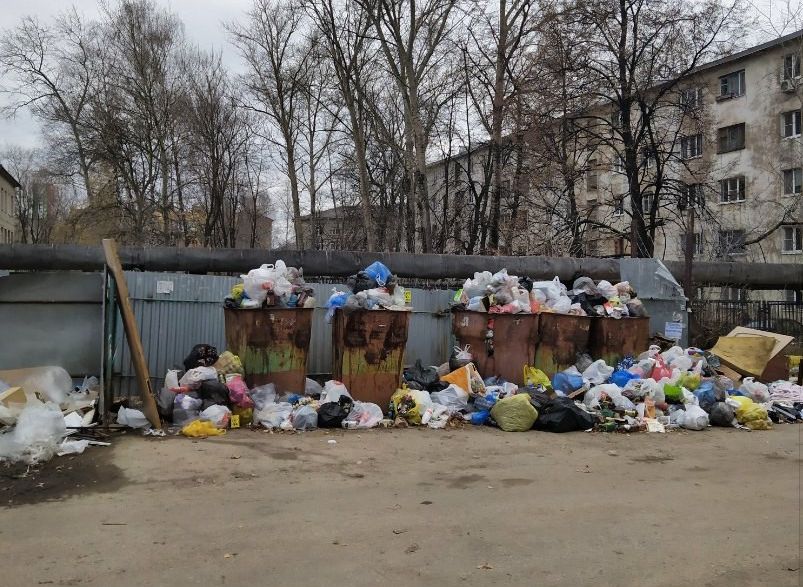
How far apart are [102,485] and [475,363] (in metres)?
4.79

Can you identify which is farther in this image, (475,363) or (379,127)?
(379,127)

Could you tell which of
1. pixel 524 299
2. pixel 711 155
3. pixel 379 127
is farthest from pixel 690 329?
pixel 711 155

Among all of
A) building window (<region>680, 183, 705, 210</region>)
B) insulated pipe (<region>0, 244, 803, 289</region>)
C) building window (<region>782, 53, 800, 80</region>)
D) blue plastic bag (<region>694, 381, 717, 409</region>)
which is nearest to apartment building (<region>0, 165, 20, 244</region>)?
insulated pipe (<region>0, 244, 803, 289</region>)

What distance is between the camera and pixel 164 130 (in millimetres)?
27000

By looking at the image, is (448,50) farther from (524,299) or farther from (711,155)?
(711,155)

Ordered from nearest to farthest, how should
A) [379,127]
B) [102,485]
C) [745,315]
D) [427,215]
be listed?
[102,485]
[745,315]
[427,215]
[379,127]

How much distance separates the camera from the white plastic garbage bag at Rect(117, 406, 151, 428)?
20.1 feet

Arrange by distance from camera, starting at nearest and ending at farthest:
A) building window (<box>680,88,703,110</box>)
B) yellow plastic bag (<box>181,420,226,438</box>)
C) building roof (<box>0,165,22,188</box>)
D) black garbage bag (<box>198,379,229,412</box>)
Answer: yellow plastic bag (<box>181,420,226,438</box>)
black garbage bag (<box>198,379,229,412</box>)
building window (<box>680,88,703,110</box>)
building roof (<box>0,165,22,188</box>)

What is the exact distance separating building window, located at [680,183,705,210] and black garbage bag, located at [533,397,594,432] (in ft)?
36.0

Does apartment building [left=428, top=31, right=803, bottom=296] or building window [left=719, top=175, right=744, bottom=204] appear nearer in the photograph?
apartment building [left=428, top=31, right=803, bottom=296]

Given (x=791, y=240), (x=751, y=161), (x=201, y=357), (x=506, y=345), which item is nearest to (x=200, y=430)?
(x=201, y=357)

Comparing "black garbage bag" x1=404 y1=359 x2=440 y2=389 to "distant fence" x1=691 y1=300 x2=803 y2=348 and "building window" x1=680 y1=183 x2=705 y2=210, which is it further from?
"building window" x1=680 y1=183 x2=705 y2=210

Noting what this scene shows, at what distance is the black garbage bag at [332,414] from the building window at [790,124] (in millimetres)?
28866

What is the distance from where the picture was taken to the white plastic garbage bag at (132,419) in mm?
6125
